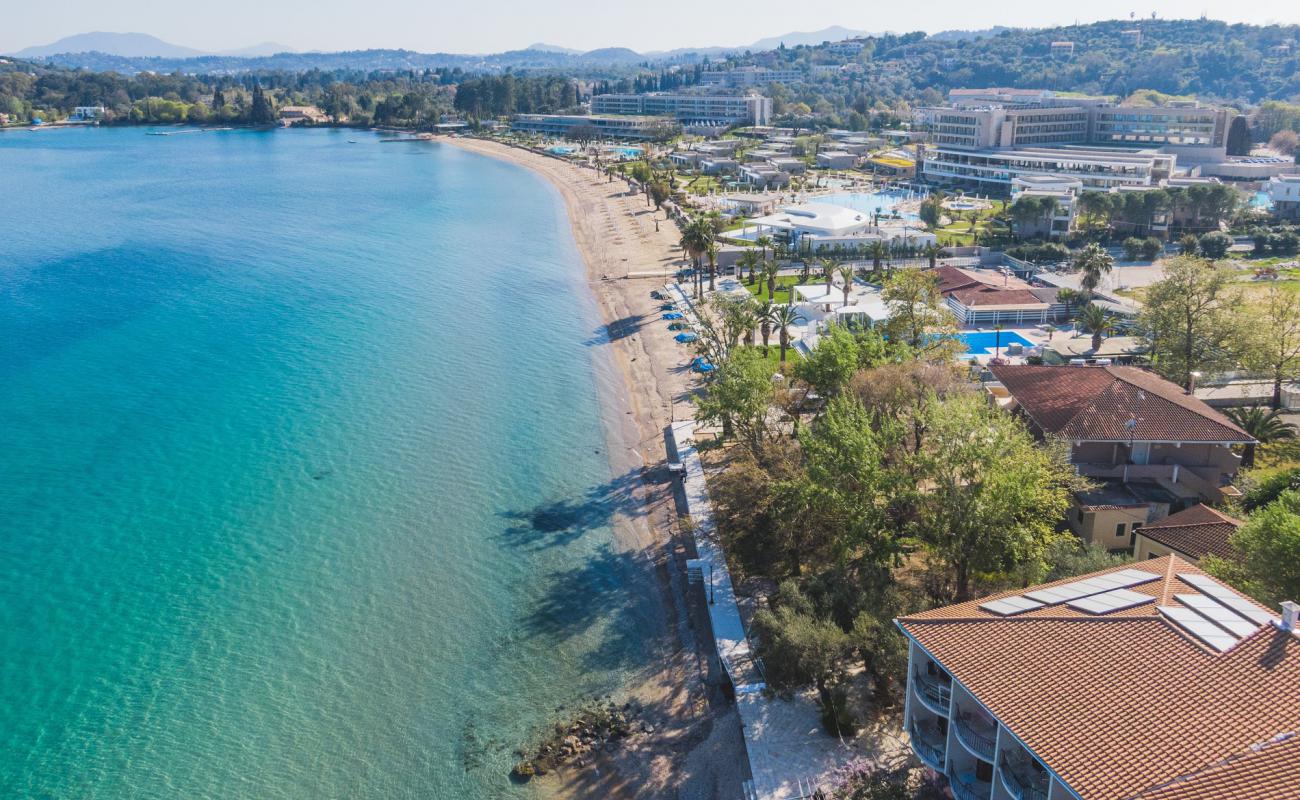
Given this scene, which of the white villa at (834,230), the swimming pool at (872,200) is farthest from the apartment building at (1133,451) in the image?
the swimming pool at (872,200)

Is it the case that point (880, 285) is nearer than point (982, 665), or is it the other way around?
point (982, 665)

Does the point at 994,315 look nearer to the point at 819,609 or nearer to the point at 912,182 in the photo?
the point at 819,609

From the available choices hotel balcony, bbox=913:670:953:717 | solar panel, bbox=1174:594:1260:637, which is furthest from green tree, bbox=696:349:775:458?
solar panel, bbox=1174:594:1260:637

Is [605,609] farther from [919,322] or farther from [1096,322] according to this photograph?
[1096,322]

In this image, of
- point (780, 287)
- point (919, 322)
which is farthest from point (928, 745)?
point (780, 287)

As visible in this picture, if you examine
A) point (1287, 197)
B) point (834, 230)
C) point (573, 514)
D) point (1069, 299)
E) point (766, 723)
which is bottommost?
point (573, 514)

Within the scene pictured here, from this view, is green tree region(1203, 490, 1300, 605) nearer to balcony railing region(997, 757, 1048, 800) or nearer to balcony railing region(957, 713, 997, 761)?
balcony railing region(957, 713, 997, 761)

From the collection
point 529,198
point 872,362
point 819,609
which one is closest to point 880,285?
point 872,362
